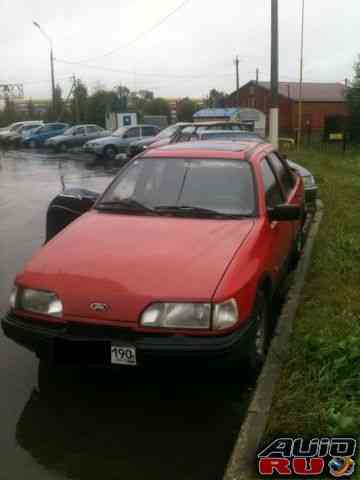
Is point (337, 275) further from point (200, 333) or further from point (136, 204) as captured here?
point (200, 333)

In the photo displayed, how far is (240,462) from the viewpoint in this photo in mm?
2922

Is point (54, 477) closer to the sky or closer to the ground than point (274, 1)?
closer to the ground

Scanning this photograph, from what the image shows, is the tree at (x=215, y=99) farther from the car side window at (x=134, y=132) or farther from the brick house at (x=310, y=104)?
the car side window at (x=134, y=132)

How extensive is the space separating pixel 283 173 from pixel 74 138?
25.8 metres

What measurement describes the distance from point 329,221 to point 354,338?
182 inches

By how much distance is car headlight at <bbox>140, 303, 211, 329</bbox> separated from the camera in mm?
3312

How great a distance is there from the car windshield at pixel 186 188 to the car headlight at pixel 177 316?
123 cm

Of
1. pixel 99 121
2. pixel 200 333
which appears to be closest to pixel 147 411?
pixel 200 333

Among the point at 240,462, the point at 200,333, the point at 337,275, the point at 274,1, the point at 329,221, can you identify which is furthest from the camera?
the point at 274,1

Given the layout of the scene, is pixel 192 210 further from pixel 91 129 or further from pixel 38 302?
pixel 91 129

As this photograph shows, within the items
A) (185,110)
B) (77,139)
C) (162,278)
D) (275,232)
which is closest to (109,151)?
(77,139)

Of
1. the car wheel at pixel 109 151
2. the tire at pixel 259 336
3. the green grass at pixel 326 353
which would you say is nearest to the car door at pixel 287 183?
the green grass at pixel 326 353

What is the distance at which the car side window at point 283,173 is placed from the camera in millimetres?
5621

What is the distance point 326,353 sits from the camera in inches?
152
